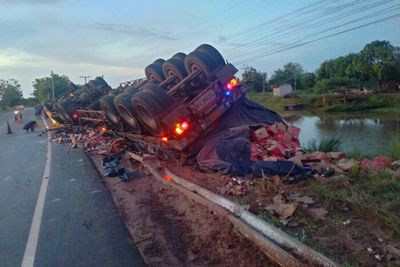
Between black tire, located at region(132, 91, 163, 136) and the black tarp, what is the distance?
105 centimetres

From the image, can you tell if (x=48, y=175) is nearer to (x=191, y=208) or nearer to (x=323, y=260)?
(x=191, y=208)

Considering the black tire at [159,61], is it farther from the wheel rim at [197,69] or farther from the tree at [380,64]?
the tree at [380,64]

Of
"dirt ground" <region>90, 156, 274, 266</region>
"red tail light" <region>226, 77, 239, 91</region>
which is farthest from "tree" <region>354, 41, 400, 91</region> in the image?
"dirt ground" <region>90, 156, 274, 266</region>

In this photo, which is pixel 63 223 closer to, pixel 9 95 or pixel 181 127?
pixel 181 127

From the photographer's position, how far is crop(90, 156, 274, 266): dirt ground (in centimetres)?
443

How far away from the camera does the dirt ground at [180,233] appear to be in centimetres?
443

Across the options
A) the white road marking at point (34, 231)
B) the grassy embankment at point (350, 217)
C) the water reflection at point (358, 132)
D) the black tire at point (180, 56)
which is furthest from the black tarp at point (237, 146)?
the water reflection at point (358, 132)

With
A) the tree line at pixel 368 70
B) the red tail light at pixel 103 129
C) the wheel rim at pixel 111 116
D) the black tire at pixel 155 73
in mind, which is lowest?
the tree line at pixel 368 70

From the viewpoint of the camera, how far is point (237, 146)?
26.8ft

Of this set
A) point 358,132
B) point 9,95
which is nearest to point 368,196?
point 358,132

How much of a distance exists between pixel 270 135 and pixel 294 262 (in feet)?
19.2

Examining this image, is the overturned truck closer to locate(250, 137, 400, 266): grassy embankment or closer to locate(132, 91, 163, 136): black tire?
locate(132, 91, 163, 136): black tire

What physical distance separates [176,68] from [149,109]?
2091 mm

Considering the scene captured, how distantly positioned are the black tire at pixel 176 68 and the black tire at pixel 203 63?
62cm
